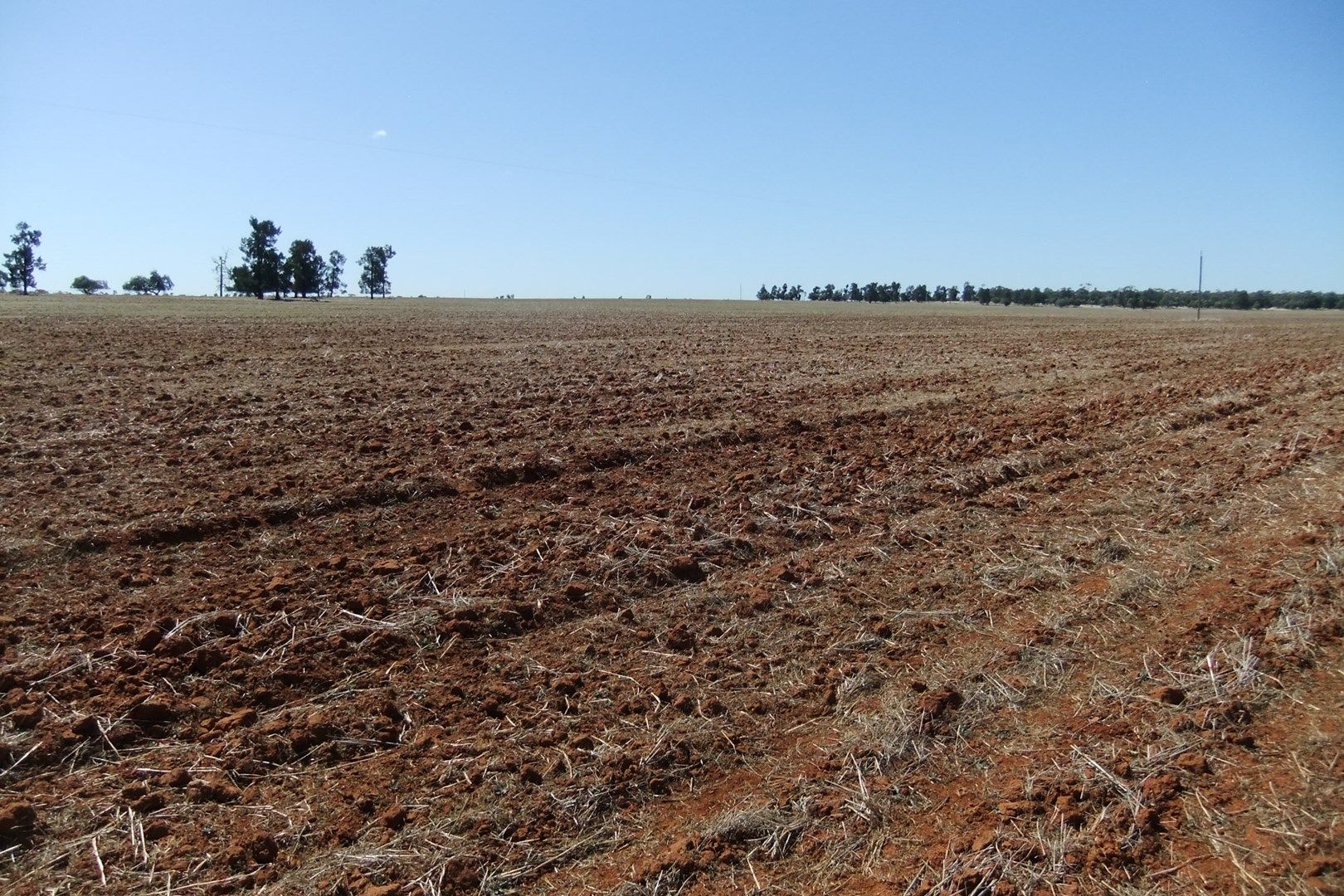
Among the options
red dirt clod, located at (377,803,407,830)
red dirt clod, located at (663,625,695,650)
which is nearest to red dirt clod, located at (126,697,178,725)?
red dirt clod, located at (377,803,407,830)

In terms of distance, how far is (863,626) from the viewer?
5055 mm

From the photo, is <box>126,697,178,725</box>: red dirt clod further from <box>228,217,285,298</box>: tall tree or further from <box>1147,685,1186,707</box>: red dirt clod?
<box>228,217,285,298</box>: tall tree

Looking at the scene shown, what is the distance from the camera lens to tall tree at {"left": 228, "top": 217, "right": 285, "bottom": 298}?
82438 millimetres

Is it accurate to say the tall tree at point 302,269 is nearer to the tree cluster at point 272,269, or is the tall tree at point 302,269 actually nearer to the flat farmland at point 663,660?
the tree cluster at point 272,269

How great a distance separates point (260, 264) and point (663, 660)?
298ft

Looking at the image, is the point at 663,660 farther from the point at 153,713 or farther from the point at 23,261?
the point at 23,261

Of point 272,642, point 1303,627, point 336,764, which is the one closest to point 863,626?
point 1303,627

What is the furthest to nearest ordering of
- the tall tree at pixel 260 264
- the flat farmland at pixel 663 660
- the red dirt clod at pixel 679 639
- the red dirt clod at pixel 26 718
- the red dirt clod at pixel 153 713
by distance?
1. the tall tree at pixel 260 264
2. the red dirt clod at pixel 679 639
3. the red dirt clod at pixel 153 713
4. the red dirt clod at pixel 26 718
5. the flat farmland at pixel 663 660

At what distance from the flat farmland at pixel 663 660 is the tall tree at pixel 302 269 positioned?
3328 inches

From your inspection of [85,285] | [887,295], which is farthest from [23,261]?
[887,295]

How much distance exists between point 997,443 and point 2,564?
9457mm

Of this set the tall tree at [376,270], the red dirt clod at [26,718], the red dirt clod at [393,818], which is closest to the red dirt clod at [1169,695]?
the red dirt clod at [393,818]

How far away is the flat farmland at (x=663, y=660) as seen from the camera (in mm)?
3156

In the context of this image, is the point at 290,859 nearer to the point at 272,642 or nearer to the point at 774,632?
the point at 272,642
